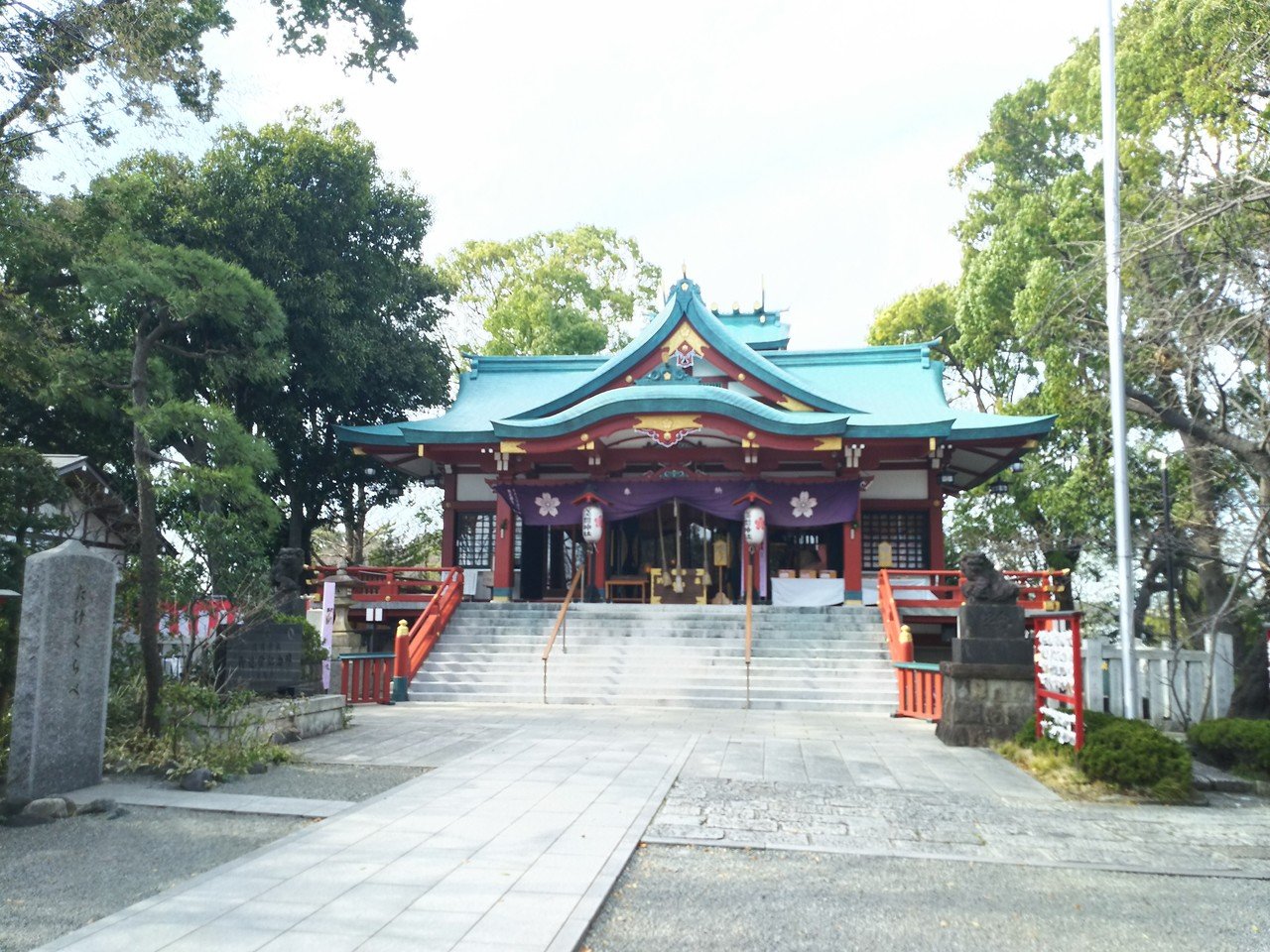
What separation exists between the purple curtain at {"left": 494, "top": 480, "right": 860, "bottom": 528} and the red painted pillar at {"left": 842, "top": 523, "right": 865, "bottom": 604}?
226mm

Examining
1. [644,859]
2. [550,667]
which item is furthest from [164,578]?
[550,667]

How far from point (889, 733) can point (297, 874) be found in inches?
307

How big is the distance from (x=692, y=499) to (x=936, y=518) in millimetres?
5105

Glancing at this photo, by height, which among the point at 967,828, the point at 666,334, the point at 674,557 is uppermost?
the point at 666,334

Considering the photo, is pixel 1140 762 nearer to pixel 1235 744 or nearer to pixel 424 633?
pixel 1235 744

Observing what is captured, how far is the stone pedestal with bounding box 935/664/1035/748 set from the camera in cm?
994

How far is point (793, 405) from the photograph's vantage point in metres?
20.2

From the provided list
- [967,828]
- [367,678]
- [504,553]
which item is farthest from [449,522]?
[967,828]

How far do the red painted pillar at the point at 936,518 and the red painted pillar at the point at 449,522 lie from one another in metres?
10.3

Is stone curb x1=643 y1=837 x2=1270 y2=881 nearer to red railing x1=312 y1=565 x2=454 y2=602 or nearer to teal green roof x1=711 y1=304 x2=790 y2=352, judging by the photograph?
red railing x1=312 y1=565 x2=454 y2=602

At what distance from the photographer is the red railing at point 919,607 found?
12.5m

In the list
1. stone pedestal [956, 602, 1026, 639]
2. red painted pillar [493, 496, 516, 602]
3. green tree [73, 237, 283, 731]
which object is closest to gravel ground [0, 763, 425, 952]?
green tree [73, 237, 283, 731]

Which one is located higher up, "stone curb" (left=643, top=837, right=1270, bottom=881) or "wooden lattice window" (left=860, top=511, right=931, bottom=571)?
"wooden lattice window" (left=860, top=511, right=931, bottom=571)

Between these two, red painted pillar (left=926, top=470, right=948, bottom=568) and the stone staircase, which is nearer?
the stone staircase
